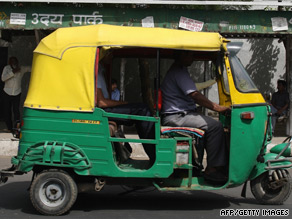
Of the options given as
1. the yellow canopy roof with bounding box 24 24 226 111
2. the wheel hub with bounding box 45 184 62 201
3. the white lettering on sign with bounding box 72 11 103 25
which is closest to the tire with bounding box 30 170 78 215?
→ the wheel hub with bounding box 45 184 62 201

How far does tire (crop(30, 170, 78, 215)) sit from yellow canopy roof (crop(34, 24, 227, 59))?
137 centimetres

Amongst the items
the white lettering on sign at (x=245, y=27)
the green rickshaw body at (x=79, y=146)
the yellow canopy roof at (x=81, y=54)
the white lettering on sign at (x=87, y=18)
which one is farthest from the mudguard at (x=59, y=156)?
the white lettering on sign at (x=245, y=27)

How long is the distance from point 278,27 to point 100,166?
593 centimetres

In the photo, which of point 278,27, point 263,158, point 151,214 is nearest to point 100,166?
point 151,214

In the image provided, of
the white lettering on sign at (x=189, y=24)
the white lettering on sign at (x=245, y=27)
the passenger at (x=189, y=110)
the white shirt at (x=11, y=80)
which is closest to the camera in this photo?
the passenger at (x=189, y=110)

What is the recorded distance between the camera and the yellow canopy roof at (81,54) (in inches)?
218

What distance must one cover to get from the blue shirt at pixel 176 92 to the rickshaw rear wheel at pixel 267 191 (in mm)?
1174

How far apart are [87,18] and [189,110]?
438cm

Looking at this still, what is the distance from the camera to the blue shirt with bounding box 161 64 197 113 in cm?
592

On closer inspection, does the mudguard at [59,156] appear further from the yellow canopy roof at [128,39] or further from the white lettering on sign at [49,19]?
the white lettering on sign at [49,19]

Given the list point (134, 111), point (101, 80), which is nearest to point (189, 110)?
point (134, 111)

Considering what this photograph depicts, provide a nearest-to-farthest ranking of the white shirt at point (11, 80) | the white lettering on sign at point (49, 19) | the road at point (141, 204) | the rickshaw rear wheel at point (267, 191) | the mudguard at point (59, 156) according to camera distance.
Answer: the mudguard at point (59, 156) → the road at point (141, 204) → the rickshaw rear wheel at point (267, 191) → the white lettering on sign at point (49, 19) → the white shirt at point (11, 80)

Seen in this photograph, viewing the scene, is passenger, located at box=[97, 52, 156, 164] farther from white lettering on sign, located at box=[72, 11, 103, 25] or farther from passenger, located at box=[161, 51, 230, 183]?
white lettering on sign, located at box=[72, 11, 103, 25]

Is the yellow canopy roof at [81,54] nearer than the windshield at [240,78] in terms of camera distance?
Yes
